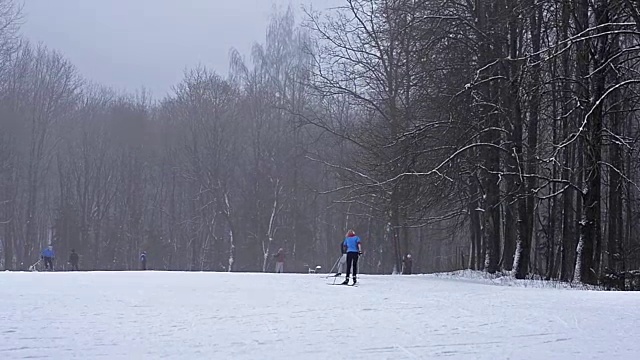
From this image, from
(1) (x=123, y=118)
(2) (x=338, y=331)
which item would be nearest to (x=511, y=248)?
(2) (x=338, y=331)

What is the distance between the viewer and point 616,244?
112 feet

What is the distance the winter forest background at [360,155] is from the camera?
2852cm

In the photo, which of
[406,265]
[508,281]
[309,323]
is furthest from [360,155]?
[309,323]

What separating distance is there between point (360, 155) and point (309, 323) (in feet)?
83.9

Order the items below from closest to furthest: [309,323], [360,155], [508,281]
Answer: [309,323] → [508,281] → [360,155]

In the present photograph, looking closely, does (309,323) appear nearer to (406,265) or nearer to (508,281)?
(508,281)

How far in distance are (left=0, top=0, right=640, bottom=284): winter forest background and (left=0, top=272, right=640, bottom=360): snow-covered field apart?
7.60 metres

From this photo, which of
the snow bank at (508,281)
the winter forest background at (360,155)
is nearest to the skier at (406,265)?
the winter forest background at (360,155)

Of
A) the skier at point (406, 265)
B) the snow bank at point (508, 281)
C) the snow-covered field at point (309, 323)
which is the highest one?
the skier at point (406, 265)

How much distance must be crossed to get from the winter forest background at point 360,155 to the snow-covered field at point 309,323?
24.9ft

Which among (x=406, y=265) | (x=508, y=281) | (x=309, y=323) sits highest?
(x=406, y=265)

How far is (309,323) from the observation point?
51.1 feet

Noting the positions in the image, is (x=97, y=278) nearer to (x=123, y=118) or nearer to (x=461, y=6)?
(x=461, y=6)

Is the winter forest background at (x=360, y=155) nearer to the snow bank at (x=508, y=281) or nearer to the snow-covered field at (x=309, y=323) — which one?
the snow bank at (x=508, y=281)
